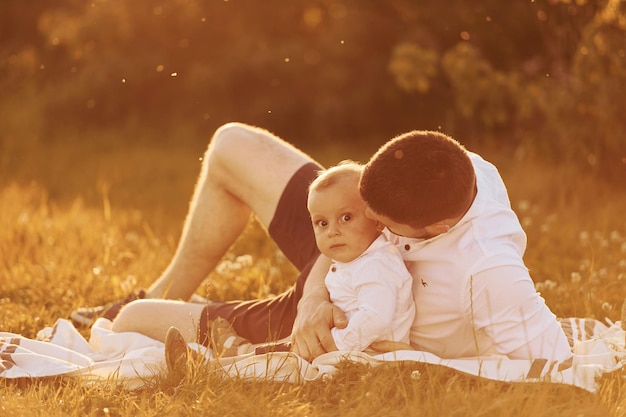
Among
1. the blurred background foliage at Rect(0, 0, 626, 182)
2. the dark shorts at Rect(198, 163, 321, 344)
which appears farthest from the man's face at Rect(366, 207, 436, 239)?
the blurred background foliage at Rect(0, 0, 626, 182)

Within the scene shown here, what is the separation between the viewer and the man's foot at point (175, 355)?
313 cm

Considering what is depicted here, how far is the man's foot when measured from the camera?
10.3 ft

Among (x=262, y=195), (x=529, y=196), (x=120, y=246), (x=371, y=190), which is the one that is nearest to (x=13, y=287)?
(x=120, y=246)

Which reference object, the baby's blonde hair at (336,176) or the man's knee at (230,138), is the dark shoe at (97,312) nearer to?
the man's knee at (230,138)

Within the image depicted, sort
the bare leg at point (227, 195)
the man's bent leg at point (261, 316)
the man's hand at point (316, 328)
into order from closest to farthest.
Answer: the man's hand at point (316, 328) → the man's bent leg at point (261, 316) → the bare leg at point (227, 195)

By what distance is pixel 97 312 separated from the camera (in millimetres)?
4285

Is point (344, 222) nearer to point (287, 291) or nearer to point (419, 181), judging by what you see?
point (419, 181)

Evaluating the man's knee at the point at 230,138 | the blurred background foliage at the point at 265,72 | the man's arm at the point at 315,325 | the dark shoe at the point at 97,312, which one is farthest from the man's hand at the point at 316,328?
the blurred background foliage at the point at 265,72

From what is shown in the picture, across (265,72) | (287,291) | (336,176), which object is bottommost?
(287,291)

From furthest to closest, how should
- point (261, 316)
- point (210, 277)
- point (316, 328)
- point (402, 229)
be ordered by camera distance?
point (210, 277)
point (261, 316)
point (316, 328)
point (402, 229)

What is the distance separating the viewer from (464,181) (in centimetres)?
285

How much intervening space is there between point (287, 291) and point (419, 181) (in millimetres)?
1122

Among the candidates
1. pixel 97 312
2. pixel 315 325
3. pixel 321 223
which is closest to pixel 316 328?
pixel 315 325

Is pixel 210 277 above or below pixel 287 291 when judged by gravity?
below
